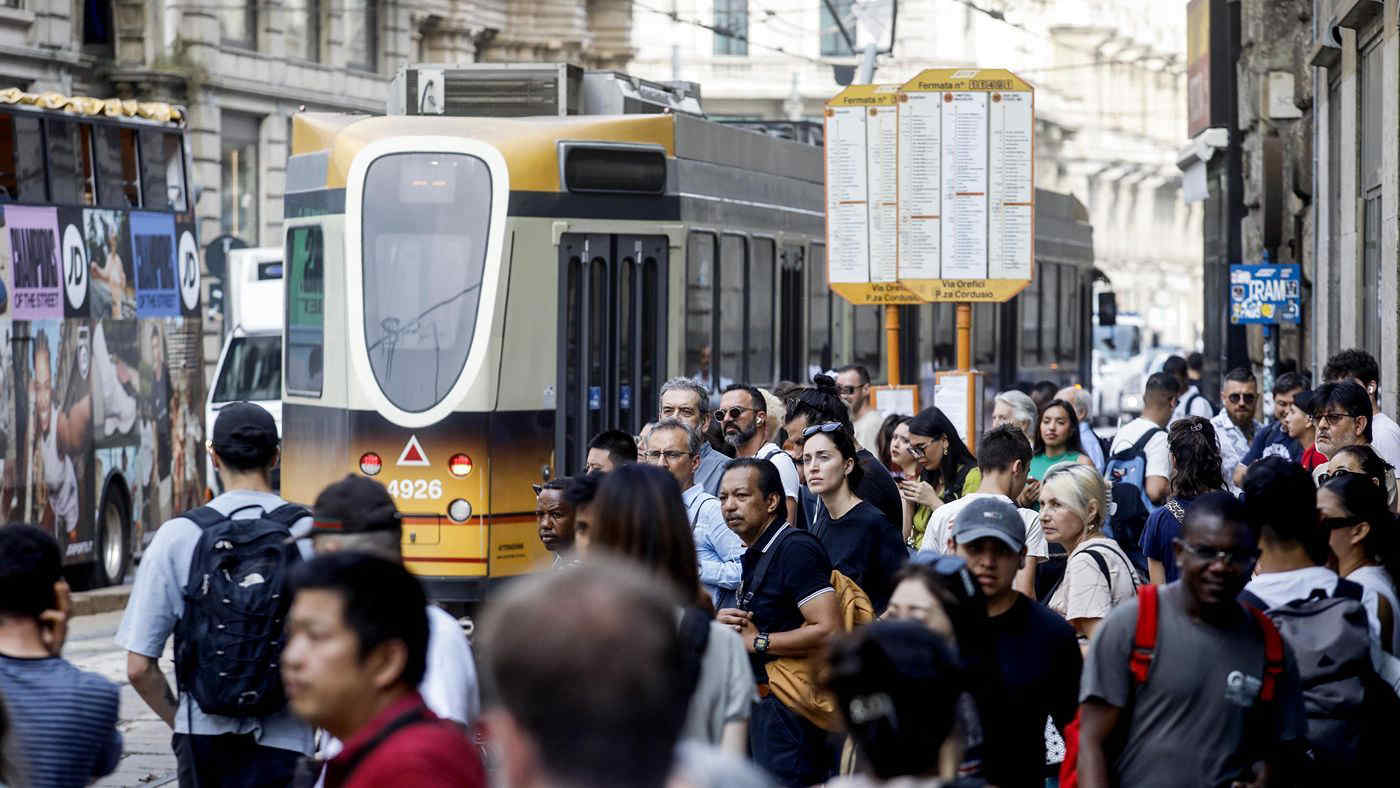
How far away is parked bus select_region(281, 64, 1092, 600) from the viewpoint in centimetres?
1355

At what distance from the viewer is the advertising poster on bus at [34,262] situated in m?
18.2

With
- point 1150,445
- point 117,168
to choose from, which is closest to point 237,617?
point 1150,445

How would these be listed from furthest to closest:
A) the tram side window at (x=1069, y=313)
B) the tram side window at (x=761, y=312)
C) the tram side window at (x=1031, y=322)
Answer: the tram side window at (x=1069, y=313)
the tram side window at (x=1031, y=322)
the tram side window at (x=761, y=312)

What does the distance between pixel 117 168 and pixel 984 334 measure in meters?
9.28

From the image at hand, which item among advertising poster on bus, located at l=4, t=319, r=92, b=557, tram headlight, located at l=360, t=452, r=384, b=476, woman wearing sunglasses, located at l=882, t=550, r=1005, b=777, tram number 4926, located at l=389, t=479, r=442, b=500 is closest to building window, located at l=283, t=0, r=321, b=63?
advertising poster on bus, located at l=4, t=319, r=92, b=557

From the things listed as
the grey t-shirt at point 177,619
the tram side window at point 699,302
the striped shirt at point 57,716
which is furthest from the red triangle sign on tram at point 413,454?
the striped shirt at point 57,716

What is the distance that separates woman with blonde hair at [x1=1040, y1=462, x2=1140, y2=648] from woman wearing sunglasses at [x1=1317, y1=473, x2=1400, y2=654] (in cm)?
75

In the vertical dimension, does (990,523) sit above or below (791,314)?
below

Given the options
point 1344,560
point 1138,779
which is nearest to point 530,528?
point 1344,560

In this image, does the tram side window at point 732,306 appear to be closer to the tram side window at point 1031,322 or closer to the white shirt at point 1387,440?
the white shirt at point 1387,440

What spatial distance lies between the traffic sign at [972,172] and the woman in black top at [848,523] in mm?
4792

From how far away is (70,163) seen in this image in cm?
1942

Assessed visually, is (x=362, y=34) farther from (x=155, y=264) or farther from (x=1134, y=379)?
(x=155, y=264)

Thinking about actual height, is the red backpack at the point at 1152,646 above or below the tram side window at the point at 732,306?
below
